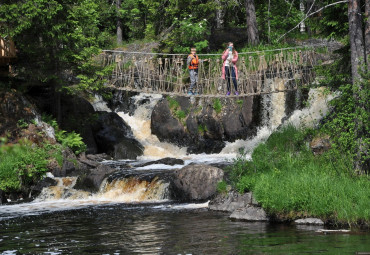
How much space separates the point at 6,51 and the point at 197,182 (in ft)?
30.5

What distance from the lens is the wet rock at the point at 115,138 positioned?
817 inches

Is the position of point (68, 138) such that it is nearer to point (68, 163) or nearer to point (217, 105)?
point (68, 163)

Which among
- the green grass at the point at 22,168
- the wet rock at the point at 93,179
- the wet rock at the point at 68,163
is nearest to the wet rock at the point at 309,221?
the wet rock at the point at 93,179

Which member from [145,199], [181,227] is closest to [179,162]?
[145,199]

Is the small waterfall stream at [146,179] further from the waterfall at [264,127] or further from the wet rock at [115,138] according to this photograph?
the wet rock at [115,138]

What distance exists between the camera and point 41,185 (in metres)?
15.8

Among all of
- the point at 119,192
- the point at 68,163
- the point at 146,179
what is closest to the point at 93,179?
the point at 119,192

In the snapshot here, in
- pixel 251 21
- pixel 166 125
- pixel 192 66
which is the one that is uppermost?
pixel 251 21

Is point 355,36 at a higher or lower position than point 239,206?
higher

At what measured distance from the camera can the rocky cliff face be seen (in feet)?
66.3

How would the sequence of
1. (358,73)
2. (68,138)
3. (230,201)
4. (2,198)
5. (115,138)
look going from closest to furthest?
(358,73), (230,201), (2,198), (68,138), (115,138)

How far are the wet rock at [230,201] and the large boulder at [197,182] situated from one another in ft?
2.96

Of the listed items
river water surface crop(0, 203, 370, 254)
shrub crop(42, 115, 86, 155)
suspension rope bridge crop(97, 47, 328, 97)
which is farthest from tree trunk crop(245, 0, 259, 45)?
river water surface crop(0, 203, 370, 254)

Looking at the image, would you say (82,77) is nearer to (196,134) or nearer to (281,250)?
(196,134)
